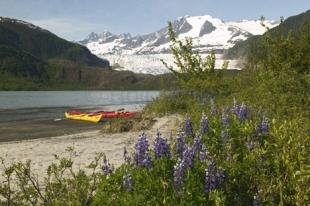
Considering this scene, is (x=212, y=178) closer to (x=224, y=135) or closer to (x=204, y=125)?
(x=224, y=135)

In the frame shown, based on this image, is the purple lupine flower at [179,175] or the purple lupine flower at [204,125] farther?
the purple lupine flower at [204,125]

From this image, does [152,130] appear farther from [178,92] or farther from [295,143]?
[295,143]

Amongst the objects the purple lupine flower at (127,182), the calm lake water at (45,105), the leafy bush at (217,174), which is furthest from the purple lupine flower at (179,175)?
the calm lake water at (45,105)

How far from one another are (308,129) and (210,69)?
1662 centimetres

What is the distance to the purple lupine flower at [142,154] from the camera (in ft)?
23.2

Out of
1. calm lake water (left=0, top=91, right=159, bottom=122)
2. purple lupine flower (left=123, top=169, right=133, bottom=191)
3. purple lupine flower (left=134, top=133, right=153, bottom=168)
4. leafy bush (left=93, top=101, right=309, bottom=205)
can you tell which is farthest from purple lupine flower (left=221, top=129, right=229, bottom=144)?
calm lake water (left=0, top=91, right=159, bottom=122)

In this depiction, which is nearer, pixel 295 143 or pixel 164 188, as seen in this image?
pixel 164 188

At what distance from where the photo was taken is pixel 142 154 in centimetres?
723

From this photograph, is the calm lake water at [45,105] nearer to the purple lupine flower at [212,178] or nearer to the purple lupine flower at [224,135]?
the purple lupine flower at [224,135]

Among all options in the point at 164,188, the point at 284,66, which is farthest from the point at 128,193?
the point at 284,66

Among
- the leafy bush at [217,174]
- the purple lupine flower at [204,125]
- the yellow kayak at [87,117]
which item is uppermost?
the purple lupine flower at [204,125]

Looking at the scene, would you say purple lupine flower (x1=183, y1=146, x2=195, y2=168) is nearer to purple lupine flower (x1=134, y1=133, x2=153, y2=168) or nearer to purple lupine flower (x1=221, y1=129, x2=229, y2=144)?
purple lupine flower (x1=134, y1=133, x2=153, y2=168)

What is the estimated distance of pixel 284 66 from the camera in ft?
74.2

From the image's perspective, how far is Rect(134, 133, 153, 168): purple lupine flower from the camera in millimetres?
7066
